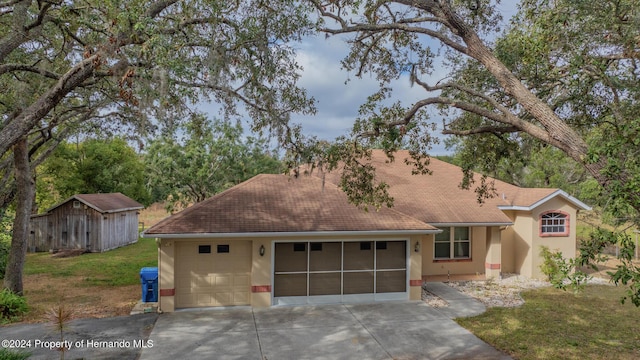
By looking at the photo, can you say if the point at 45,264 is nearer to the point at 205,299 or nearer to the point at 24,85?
the point at 24,85

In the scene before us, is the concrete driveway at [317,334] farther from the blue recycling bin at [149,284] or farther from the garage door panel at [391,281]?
the blue recycling bin at [149,284]

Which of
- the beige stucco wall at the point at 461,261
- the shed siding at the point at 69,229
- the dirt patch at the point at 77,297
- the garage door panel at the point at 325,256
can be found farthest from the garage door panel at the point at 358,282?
the shed siding at the point at 69,229

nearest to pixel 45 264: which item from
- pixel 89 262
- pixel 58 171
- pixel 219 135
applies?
pixel 89 262

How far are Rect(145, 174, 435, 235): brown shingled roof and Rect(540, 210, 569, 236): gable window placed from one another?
22.9ft

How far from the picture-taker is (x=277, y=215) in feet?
41.9

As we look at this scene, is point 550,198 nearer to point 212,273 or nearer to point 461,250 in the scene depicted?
point 461,250

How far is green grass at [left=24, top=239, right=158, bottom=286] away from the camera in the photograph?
1623cm

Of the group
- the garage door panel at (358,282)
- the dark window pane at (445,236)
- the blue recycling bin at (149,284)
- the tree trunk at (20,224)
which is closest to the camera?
the blue recycling bin at (149,284)

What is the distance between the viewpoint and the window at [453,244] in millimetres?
16094

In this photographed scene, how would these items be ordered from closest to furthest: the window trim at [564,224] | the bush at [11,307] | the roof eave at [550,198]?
the bush at [11,307] < the roof eave at [550,198] < the window trim at [564,224]

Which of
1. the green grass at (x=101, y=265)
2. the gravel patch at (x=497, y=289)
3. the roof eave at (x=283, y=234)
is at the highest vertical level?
the roof eave at (x=283, y=234)

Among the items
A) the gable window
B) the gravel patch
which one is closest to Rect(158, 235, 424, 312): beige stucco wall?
the gravel patch

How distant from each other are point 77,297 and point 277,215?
7.41 metres

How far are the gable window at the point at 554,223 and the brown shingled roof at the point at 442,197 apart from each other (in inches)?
38.8
